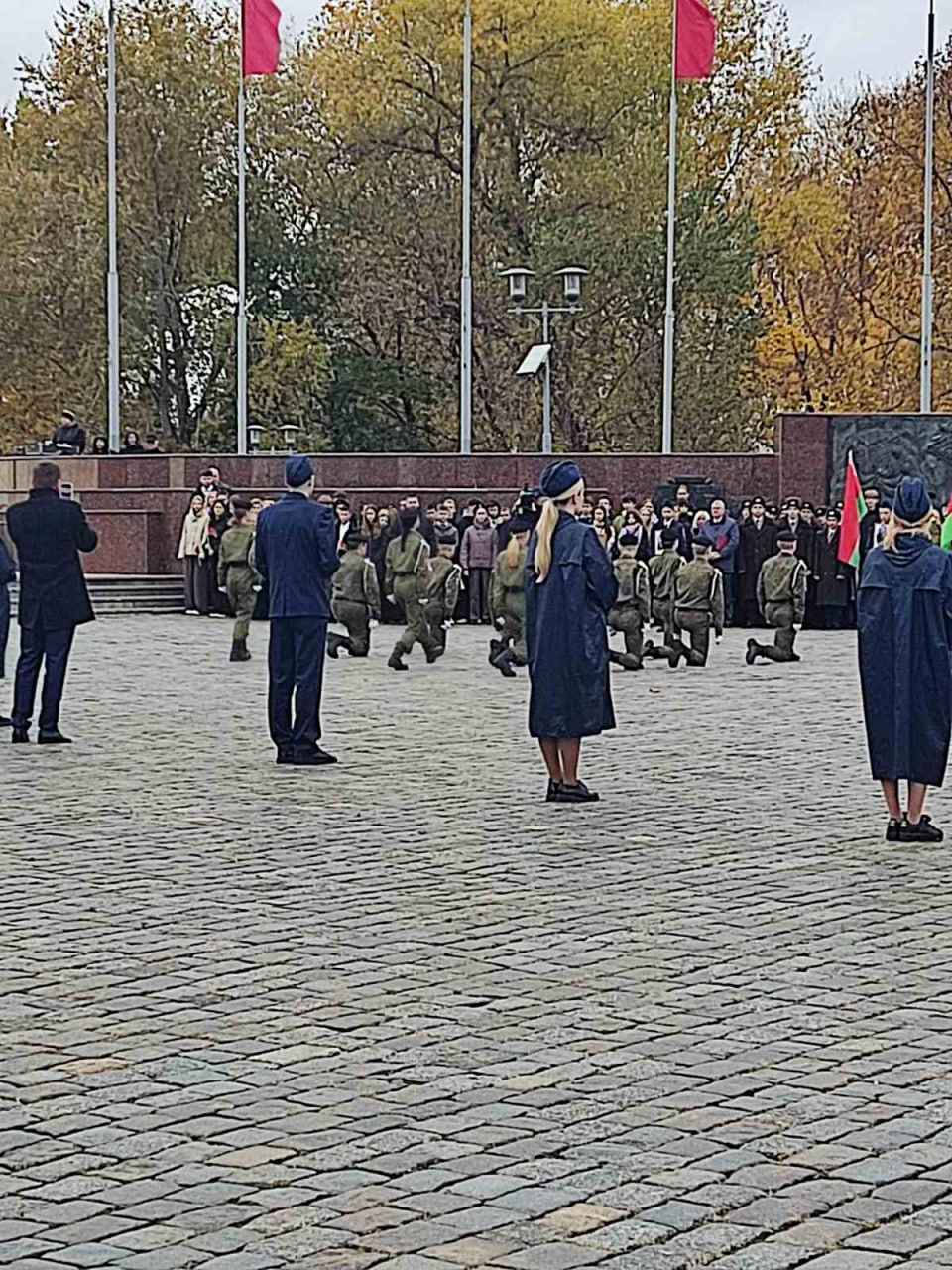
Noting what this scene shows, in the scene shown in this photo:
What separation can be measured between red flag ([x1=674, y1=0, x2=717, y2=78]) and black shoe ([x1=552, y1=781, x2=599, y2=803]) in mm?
27119

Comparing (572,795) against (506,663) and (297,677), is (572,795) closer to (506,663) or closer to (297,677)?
(297,677)

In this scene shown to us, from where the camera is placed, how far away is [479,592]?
30.1m

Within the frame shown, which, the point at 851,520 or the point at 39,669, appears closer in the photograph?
the point at 39,669

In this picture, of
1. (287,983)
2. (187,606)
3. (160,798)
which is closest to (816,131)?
(187,606)

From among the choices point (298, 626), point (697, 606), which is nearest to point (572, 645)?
point (298, 626)

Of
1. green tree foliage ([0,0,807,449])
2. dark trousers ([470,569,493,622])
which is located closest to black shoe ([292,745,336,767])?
dark trousers ([470,569,493,622])

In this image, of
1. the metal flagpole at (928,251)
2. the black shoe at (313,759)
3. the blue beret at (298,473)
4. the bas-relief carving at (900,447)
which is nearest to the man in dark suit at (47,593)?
the blue beret at (298,473)

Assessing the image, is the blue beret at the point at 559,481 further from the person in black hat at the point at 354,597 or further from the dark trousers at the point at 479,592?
the dark trousers at the point at 479,592

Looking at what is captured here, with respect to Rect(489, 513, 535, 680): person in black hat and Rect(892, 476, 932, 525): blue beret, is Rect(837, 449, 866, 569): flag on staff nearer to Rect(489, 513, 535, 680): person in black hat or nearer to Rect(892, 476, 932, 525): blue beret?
Rect(489, 513, 535, 680): person in black hat

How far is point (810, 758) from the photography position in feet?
48.8

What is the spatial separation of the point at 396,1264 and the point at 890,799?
265 inches

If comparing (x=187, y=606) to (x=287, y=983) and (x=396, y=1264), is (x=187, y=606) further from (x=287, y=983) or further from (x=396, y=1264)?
(x=396, y=1264)

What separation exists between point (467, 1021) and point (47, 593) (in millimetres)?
8696

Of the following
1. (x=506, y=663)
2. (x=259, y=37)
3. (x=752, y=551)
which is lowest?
(x=506, y=663)
